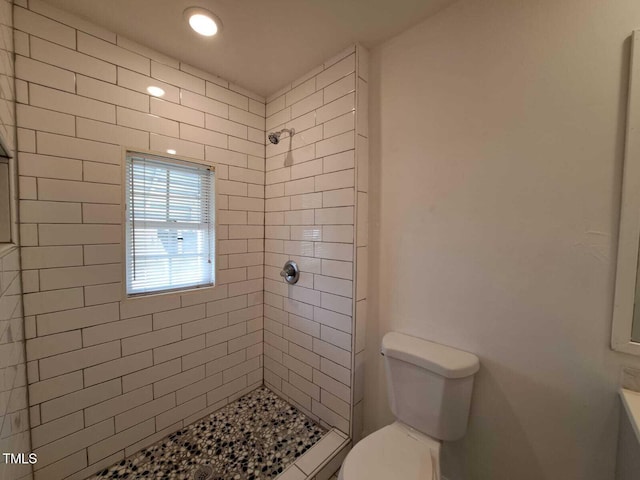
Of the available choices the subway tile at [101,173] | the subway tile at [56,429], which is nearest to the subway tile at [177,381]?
the subway tile at [56,429]

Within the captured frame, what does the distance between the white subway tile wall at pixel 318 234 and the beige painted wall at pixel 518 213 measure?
0.79 ft

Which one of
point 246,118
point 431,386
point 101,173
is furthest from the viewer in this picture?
point 246,118

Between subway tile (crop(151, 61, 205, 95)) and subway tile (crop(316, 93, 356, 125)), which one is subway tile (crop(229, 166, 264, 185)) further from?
subway tile (crop(316, 93, 356, 125))

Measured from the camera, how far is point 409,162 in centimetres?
134

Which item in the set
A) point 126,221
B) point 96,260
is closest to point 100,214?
point 126,221

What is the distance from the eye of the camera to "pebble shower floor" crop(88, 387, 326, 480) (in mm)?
1331

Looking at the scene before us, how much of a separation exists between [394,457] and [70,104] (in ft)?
7.10

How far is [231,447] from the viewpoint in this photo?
58.5 inches

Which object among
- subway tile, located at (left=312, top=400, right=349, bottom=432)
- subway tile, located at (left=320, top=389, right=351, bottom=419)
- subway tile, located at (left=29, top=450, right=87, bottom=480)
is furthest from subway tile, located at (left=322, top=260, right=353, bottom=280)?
subway tile, located at (left=29, top=450, right=87, bottom=480)

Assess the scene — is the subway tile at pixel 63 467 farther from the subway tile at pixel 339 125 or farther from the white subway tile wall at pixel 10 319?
the subway tile at pixel 339 125

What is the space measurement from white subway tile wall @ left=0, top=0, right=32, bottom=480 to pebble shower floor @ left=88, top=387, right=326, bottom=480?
19.4 inches

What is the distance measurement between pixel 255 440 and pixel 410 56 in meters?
2.35

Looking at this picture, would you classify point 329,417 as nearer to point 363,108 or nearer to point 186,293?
point 186,293

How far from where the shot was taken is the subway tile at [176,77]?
4.85ft
